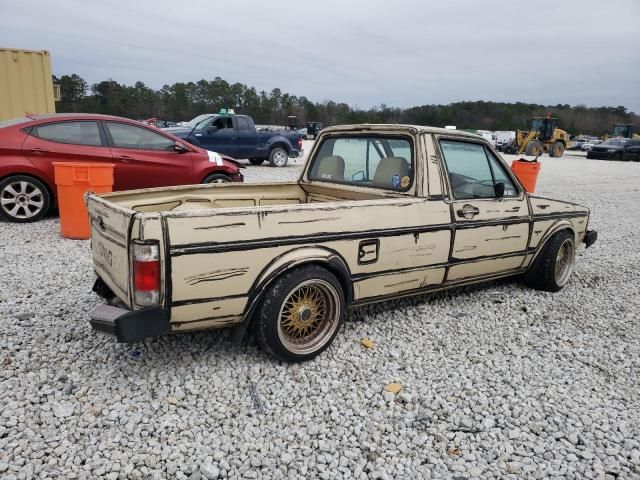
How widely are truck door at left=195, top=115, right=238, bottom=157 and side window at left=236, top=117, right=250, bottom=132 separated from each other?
249 mm

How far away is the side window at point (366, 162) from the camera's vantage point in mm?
3826

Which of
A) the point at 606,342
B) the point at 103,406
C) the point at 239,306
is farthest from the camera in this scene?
the point at 606,342

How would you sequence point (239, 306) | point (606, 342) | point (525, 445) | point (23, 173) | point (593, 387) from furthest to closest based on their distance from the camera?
point (23, 173) < point (606, 342) < point (593, 387) < point (239, 306) < point (525, 445)

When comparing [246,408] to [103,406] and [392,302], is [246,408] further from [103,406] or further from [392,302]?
[392,302]

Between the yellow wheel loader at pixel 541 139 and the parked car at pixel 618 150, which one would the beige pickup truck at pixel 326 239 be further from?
the parked car at pixel 618 150

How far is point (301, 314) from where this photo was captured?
3131 mm

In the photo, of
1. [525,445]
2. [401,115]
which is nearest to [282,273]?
[525,445]

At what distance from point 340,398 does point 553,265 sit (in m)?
2.95

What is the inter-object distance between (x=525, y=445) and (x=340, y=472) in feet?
3.31

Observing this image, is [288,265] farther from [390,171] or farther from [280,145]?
[280,145]

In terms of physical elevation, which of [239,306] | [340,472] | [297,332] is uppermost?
[239,306]

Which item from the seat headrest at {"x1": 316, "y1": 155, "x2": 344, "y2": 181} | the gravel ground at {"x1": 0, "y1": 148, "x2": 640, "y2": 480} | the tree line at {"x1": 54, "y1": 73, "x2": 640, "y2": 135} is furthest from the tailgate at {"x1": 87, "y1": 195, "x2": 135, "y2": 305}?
the tree line at {"x1": 54, "y1": 73, "x2": 640, "y2": 135}

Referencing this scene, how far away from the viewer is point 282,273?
296cm

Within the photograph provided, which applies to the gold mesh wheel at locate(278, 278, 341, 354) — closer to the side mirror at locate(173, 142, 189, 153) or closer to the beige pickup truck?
the beige pickup truck
